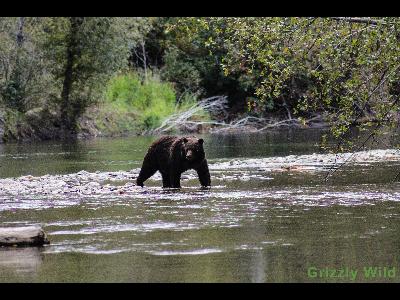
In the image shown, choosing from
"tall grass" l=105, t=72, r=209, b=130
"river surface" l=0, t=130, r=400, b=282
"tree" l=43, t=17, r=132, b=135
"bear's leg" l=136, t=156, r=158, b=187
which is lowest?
"river surface" l=0, t=130, r=400, b=282

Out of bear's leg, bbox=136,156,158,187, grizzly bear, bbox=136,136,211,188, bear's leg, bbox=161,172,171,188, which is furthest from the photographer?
bear's leg, bbox=136,156,158,187

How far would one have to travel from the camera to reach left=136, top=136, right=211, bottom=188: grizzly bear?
75.8 ft

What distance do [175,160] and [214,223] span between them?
283 inches

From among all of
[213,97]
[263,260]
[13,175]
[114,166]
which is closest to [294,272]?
[263,260]

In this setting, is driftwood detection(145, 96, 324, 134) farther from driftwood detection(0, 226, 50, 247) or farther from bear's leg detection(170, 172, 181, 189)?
driftwood detection(0, 226, 50, 247)

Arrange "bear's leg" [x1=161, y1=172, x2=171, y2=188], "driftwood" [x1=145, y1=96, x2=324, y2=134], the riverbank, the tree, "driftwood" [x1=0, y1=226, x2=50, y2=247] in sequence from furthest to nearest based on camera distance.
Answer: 1. "driftwood" [x1=145, y1=96, x2=324, y2=134]
2. the tree
3. the riverbank
4. "bear's leg" [x1=161, y1=172, x2=171, y2=188]
5. "driftwood" [x1=0, y1=226, x2=50, y2=247]

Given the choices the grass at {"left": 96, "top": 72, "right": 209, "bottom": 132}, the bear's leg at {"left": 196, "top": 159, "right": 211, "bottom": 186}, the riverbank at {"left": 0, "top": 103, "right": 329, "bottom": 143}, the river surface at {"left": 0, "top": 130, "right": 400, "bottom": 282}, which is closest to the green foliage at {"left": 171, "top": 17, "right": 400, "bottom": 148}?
the river surface at {"left": 0, "top": 130, "right": 400, "bottom": 282}

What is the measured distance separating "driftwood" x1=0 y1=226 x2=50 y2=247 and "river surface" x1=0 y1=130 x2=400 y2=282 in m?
0.16

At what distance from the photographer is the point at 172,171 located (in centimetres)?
2350

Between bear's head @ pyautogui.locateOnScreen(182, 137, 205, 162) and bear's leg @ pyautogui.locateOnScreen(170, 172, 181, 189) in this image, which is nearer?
bear's head @ pyautogui.locateOnScreen(182, 137, 205, 162)

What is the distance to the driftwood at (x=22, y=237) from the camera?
Answer: 46.3ft

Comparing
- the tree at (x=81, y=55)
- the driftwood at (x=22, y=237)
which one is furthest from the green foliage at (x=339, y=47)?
the tree at (x=81, y=55)

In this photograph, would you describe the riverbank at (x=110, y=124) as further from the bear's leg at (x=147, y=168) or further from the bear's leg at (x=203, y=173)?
the bear's leg at (x=203, y=173)

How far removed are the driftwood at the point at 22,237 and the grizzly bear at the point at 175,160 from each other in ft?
29.1
